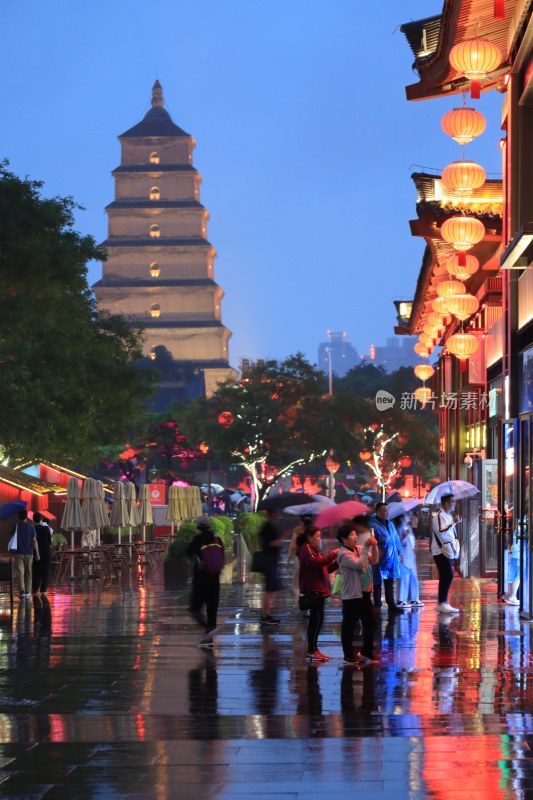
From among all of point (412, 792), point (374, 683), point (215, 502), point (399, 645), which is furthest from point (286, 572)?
point (215, 502)

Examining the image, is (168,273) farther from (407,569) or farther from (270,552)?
(270,552)

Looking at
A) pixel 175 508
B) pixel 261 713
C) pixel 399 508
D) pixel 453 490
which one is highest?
pixel 453 490

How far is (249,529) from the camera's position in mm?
40438

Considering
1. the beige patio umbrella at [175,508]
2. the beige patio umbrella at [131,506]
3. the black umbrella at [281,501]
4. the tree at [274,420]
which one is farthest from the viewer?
the tree at [274,420]

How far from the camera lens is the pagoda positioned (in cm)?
11506

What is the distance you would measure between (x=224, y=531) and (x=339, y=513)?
18.9 metres

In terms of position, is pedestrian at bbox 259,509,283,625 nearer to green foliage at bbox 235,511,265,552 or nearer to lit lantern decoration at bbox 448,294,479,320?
lit lantern decoration at bbox 448,294,479,320

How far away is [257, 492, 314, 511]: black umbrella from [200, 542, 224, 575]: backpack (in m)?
1.45

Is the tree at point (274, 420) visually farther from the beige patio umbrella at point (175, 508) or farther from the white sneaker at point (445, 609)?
the white sneaker at point (445, 609)

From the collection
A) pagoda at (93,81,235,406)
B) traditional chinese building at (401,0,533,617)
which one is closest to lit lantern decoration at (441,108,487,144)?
traditional chinese building at (401,0,533,617)

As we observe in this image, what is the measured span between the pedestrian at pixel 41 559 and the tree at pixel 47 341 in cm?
346

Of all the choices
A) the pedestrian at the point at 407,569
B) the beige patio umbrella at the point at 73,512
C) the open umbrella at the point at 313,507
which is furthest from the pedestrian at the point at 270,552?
the beige patio umbrella at the point at 73,512

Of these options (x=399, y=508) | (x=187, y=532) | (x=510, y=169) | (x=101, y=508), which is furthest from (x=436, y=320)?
(x=399, y=508)

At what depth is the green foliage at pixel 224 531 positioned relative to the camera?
3359 cm
